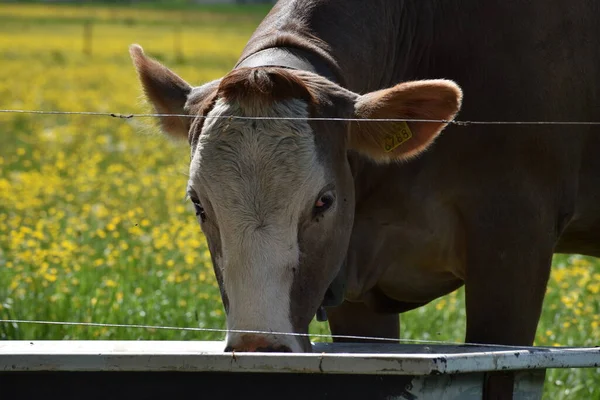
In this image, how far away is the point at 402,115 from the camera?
4270 millimetres

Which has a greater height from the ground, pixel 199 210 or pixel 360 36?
pixel 360 36

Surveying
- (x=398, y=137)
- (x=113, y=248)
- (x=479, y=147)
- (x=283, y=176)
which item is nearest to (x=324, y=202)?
(x=283, y=176)

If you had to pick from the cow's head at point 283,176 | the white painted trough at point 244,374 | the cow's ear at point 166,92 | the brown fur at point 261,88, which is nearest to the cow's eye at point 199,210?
the cow's head at point 283,176

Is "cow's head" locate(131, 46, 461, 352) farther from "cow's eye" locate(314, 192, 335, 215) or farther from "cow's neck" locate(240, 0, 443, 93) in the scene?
"cow's neck" locate(240, 0, 443, 93)

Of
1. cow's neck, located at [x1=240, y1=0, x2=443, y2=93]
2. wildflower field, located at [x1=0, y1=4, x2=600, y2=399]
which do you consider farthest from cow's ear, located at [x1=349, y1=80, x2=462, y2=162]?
wildflower field, located at [x1=0, y1=4, x2=600, y2=399]

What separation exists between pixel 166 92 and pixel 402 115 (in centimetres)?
100

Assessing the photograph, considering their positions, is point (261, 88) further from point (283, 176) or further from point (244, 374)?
point (244, 374)

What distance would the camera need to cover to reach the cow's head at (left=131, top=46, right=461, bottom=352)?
12.6 feet

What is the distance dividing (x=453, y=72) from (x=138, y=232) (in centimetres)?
424

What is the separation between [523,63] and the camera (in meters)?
4.78

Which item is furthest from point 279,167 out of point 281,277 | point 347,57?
point 347,57

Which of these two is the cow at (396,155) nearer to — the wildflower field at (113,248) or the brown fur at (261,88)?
the brown fur at (261,88)

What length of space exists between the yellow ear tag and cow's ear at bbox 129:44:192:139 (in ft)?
2.75

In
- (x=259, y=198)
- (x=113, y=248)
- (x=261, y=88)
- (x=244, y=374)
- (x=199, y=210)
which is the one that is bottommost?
(x=113, y=248)
